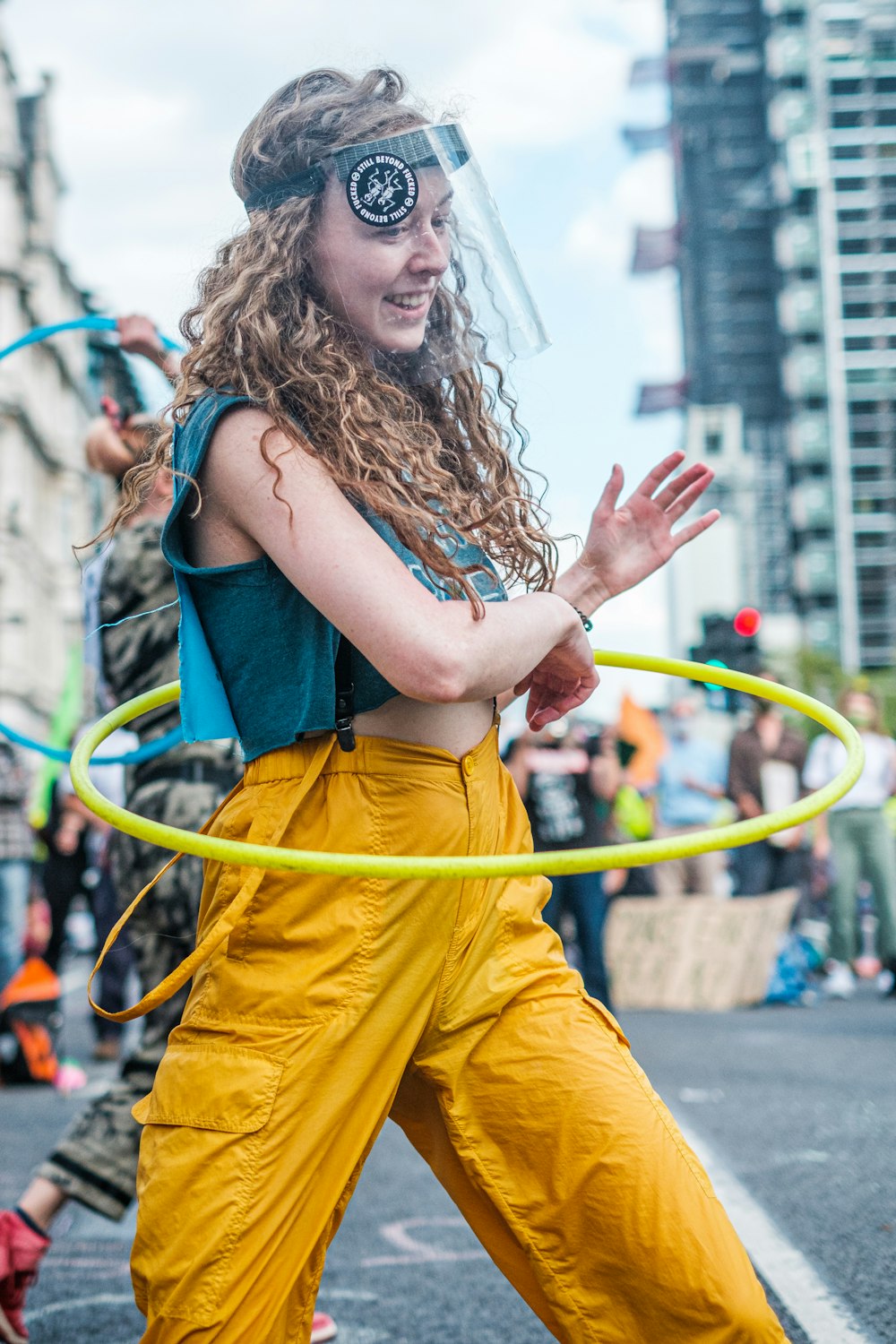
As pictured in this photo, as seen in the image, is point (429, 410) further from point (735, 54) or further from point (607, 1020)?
point (735, 54)

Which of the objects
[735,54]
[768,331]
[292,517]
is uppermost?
[735,54]

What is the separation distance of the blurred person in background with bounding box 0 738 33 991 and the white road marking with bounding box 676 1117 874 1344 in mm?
4760

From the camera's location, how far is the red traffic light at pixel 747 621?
850 centimetres

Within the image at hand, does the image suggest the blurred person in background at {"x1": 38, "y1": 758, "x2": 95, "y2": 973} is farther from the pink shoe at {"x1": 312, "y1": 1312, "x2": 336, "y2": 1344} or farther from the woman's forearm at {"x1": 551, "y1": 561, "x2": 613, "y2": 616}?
the woman's forearm at {"x1": 551, "y1": 561, "x2": 613, "y2": 616}

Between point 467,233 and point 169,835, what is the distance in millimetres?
949

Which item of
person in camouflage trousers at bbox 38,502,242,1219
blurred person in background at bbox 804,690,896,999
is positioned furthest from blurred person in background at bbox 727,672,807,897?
person in camouflage trousers at bbox 38,502,242,1219

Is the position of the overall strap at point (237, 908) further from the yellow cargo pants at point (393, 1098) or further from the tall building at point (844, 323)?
the tall building at point (844, 323)

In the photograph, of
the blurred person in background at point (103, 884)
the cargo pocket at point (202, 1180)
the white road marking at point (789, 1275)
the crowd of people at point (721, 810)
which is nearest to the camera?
the cargo pocket at point (202, 1180)

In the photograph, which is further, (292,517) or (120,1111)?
(120,1111)

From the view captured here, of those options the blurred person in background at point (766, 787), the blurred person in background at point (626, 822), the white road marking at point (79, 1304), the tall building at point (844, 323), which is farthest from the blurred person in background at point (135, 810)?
the tall building at point (844, 323)

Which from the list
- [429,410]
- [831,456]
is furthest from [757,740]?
[831,456]

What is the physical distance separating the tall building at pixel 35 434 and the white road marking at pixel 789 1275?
40680 mm

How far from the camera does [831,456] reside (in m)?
110

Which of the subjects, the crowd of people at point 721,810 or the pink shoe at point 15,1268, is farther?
the crowd of people at point 721,810
